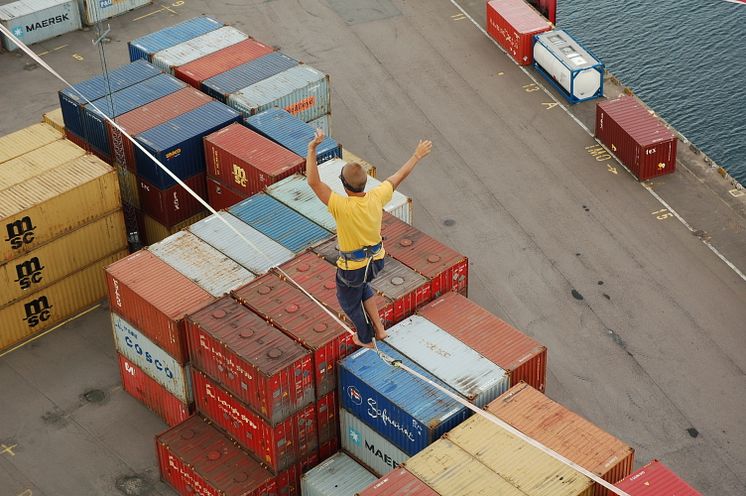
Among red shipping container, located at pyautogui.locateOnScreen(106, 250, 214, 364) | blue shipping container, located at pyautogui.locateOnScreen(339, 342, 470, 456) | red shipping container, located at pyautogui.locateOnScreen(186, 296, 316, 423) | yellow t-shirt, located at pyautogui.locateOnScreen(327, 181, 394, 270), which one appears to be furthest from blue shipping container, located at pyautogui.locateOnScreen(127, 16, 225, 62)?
yellow t-shirt, located at pyautogui.locateOnScreen(327, 181, 394, 270)

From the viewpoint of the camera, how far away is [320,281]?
Result: 4725cm

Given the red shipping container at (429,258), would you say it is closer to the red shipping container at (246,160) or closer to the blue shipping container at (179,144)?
the red shipping container at (246,160)

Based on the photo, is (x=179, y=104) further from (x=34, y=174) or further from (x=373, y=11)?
(x=373, y=11)

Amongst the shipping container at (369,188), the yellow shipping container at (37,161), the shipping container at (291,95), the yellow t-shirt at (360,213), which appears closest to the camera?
the yellow t-shirt at (360,213)

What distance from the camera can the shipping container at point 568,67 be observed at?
7169cm

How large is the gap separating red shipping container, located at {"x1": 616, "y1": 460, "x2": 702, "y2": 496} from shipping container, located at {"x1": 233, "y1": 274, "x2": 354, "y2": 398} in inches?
436

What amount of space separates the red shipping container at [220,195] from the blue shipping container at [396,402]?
47.4ft

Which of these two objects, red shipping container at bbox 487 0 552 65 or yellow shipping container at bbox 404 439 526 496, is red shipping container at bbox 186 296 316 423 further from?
red shipping container at bbox 487 0 552 65

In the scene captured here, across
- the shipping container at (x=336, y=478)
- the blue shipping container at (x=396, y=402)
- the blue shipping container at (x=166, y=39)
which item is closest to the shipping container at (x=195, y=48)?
the blue shipping container at (x=166, y=39)

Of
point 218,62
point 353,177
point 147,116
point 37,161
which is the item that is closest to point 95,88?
point 147,116

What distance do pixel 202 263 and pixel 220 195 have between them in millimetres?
8923

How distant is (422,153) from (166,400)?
23170 mm

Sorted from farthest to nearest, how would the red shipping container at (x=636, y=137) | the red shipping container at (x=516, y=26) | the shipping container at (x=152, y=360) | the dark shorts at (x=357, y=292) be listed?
the red shipping container at (x=516, y=26)
the red shipping container at (x=636, y=137)
the shipping container at (x=152, y=360)
the dark shorts at (x=357, y=292)

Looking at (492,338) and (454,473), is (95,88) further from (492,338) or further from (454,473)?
(454,473)
